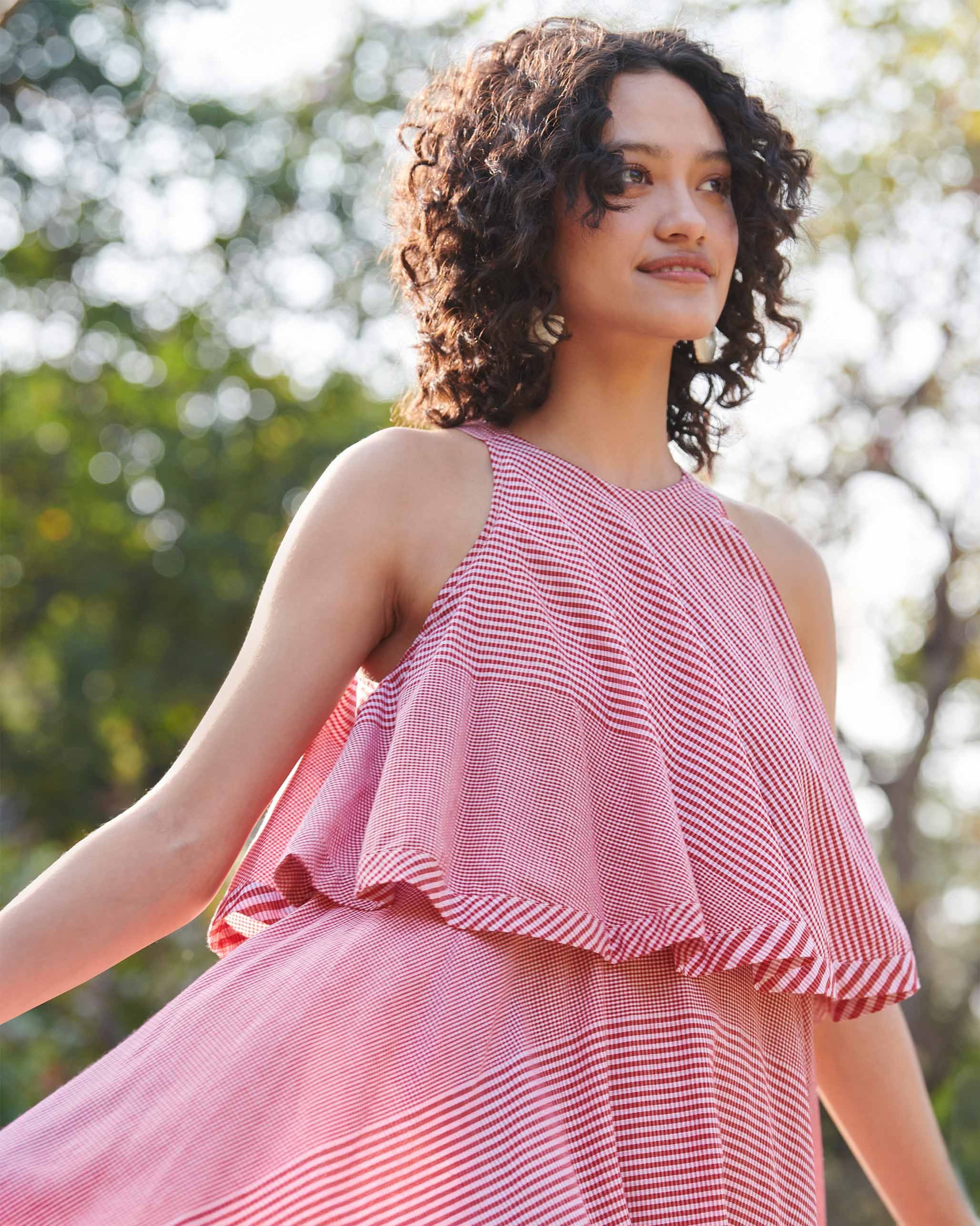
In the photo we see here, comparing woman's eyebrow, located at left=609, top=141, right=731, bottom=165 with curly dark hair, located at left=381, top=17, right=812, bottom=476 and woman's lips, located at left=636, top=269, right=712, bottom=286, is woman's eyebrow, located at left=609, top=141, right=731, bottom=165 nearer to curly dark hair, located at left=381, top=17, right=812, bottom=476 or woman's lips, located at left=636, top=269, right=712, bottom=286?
curly dark hair, located at left=381, top=17, right=812, bottom=476

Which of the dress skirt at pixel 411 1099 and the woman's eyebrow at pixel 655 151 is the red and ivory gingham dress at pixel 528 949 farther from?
the woman's eyebrow at pixel 655 151

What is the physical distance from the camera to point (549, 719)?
146cm

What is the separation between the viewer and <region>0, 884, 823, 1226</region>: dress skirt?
1.19 meters

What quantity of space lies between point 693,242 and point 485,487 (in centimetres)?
39

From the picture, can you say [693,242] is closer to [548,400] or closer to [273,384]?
[548,400]

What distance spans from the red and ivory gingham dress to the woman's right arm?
0.06 meters

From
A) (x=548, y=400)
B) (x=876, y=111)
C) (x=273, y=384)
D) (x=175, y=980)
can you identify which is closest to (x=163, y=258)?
(x=273, y=384)

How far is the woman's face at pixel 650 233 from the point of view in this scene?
1.69 metres

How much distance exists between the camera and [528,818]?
4.54ft

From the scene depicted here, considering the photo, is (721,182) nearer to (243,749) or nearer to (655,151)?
(655,151)
